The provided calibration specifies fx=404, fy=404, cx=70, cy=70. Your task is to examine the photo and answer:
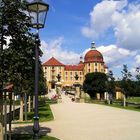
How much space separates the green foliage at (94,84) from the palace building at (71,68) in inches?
2401

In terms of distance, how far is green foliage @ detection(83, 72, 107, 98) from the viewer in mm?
99531

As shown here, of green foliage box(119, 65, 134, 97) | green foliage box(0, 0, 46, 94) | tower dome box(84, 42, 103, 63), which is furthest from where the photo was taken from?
tower dome box(84, 42, 103, 63)

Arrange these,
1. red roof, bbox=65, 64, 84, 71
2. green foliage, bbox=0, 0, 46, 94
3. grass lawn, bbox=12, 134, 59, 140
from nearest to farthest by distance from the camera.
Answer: green foliage, bbox=0, 0, 46, 94, grass lawn, bbox=12, 134, 59, 140, red roof, bbox=65, 64, 84, 71

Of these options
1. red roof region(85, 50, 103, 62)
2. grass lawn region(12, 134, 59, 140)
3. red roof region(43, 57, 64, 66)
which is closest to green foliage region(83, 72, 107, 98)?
red roof region(85, 50, 103, 62)

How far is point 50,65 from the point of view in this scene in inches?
6964

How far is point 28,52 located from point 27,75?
0.96 m

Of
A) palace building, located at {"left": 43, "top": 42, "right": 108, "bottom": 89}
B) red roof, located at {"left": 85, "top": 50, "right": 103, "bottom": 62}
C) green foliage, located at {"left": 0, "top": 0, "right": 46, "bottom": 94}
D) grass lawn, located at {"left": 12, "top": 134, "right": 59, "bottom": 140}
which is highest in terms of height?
red roof, located at {"left": 85, "top": 50, "right": 103, "bottom": 62}

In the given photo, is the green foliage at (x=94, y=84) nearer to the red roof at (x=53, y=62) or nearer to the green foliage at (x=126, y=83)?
the green foliage at (x=126, y=83)

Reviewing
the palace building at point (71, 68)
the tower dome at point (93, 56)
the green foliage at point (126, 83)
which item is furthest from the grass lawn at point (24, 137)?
the palace building at point (71, 68)

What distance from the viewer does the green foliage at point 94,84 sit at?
99.5 metres

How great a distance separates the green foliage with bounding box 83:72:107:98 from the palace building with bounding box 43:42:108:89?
6098 cm

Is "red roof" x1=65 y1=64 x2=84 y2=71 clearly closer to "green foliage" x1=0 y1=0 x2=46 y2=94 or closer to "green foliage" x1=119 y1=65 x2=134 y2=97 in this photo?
"green foliage" x1=119 y1=65 x2=134 y2=97

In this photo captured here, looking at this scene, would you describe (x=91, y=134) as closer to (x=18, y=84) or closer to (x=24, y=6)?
(x=18, y=84)

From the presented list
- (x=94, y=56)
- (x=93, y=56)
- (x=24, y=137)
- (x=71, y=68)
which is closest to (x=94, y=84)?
(x=94, y=56)
